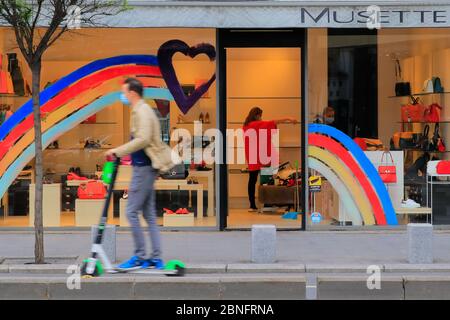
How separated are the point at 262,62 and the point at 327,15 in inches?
57.6

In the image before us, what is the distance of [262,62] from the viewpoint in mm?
14789

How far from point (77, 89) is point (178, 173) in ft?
7.28

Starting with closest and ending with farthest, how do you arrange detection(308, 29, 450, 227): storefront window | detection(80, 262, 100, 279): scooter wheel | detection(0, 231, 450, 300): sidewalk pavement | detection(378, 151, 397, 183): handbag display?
detection(0, 231, 450, 300): sidewalk pavement → detection(80, 262, 100, 279): scooter wheel → detection(308, 29, 450, 227): storefront window → detection(378, 151, 397, 183): handbag display

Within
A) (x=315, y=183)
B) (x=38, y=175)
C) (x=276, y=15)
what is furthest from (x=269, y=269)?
(x=276, y=15)

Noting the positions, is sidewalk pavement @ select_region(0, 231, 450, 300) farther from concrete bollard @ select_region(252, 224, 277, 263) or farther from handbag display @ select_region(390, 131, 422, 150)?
handbag display @ select_region(390, 131, 422, 150)

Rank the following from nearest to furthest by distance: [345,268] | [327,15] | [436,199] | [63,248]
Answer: [345,268], [63,248], [327,15], [436,199]

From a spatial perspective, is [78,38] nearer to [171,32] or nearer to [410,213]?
[171,32]

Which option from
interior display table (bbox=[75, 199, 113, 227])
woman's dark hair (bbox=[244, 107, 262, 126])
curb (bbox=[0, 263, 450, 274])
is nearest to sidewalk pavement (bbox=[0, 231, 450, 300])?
curb (bbox=[0, 263, 450, 274])

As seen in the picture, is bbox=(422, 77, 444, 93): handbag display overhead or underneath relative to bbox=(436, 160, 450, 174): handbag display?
overhead

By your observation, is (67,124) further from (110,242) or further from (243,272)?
(243,272)

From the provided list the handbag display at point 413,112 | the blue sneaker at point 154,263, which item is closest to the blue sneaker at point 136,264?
the blue sneaker at point 154,263

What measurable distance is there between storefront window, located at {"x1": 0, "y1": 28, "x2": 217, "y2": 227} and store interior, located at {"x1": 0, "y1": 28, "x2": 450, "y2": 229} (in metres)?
0.02

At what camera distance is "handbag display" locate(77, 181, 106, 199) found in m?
14.8

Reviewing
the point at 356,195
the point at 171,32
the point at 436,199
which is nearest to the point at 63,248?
the point at 171,32
